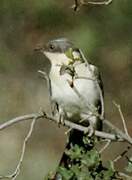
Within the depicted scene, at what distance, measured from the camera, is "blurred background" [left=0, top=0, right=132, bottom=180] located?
7.60 m

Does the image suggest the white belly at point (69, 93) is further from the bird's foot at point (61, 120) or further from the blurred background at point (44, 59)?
the blurred background at point (44, 59)

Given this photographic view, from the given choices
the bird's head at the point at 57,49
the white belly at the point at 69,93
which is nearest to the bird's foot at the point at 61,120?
the white belly at the point at 69,93

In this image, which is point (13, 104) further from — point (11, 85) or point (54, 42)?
point (54, 42)

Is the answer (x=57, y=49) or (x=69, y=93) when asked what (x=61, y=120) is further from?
(x=57, y=49)

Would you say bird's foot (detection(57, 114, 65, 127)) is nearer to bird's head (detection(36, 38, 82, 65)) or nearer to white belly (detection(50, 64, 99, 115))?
white belly (detection(50, 64, 99, 115))

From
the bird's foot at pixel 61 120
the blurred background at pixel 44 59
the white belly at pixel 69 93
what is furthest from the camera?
the blurred background at pixel 44 59

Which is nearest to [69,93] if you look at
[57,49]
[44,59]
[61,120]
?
[57,49]

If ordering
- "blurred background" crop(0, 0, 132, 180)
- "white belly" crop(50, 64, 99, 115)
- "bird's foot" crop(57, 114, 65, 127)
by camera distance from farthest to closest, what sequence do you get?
"blurred background" crop(0, 0, 132, 180)
"white belly" crop(50, 64, 99, 115)
"bird's foot" crop(57, 114, 65, 127)

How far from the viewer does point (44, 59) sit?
26.5ft

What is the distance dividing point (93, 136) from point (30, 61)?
5019mm

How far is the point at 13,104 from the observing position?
8.05m

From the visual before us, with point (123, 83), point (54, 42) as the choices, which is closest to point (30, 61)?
point (123, 83)

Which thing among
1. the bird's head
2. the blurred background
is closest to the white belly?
the bird's head

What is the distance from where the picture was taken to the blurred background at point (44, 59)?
7602 millimetres
